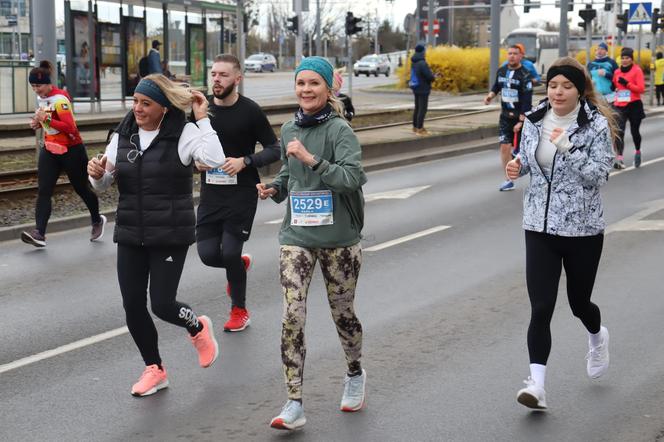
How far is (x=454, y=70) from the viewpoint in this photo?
43156mm

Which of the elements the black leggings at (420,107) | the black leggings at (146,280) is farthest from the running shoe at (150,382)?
the black leggings at (420,107)

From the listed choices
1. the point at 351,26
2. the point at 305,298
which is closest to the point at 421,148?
the point at 351,26

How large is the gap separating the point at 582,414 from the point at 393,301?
2.94 metres

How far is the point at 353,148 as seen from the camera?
210 inches

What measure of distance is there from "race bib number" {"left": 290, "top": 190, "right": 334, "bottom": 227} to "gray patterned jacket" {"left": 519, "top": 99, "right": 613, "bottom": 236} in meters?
1.06

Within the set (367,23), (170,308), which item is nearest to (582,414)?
(170,308)

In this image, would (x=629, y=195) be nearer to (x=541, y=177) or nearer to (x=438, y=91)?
(x=541, y=177)

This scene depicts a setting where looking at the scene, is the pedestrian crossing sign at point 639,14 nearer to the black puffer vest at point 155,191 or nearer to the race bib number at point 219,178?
the race bib number at point 219,178

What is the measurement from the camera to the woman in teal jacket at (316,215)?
5.26 meters

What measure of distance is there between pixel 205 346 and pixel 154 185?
1066 mm

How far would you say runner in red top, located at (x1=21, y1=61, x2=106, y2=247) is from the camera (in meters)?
10.7

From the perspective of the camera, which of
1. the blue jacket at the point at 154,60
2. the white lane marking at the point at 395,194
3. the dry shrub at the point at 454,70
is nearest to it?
the white lane marking at the point at 395,194

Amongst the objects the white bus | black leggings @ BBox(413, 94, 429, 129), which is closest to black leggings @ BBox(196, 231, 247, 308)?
black leggings @ BBox(413, 94, 429, 129)

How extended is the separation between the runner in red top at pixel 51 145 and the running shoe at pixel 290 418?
6.10 meters
